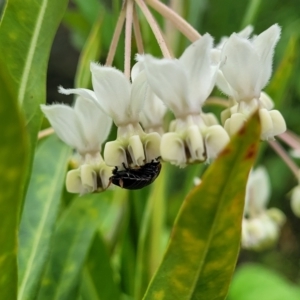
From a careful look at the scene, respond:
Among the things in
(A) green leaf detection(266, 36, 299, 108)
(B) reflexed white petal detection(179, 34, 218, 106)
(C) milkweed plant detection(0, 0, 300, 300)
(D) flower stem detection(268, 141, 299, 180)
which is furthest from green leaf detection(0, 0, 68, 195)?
(A) green leaf detection(266, 36, 299, 108)

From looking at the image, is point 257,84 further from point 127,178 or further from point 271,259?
point 271,259

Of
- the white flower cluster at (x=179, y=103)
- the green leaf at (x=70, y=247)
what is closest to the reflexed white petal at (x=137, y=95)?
the white flower cluster at (x=179, y=103)

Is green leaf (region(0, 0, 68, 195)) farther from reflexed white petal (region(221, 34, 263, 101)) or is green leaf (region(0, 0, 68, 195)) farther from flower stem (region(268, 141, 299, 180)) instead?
flower stem (region(268, 141, 299, 180))

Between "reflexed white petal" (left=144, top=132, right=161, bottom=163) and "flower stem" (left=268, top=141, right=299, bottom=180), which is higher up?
"reflexed white petal" (left=144, top=132, right=161, bottom=163)

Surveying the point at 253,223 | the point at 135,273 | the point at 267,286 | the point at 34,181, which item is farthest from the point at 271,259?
the point at 34,181

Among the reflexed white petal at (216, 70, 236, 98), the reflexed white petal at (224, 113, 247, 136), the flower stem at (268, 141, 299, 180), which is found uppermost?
the reflexed white petal at (216, 70, 236, 98)

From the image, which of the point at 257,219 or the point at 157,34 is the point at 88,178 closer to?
the point at 157,34

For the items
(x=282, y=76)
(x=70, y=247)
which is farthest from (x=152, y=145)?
(x=282, y=76)
